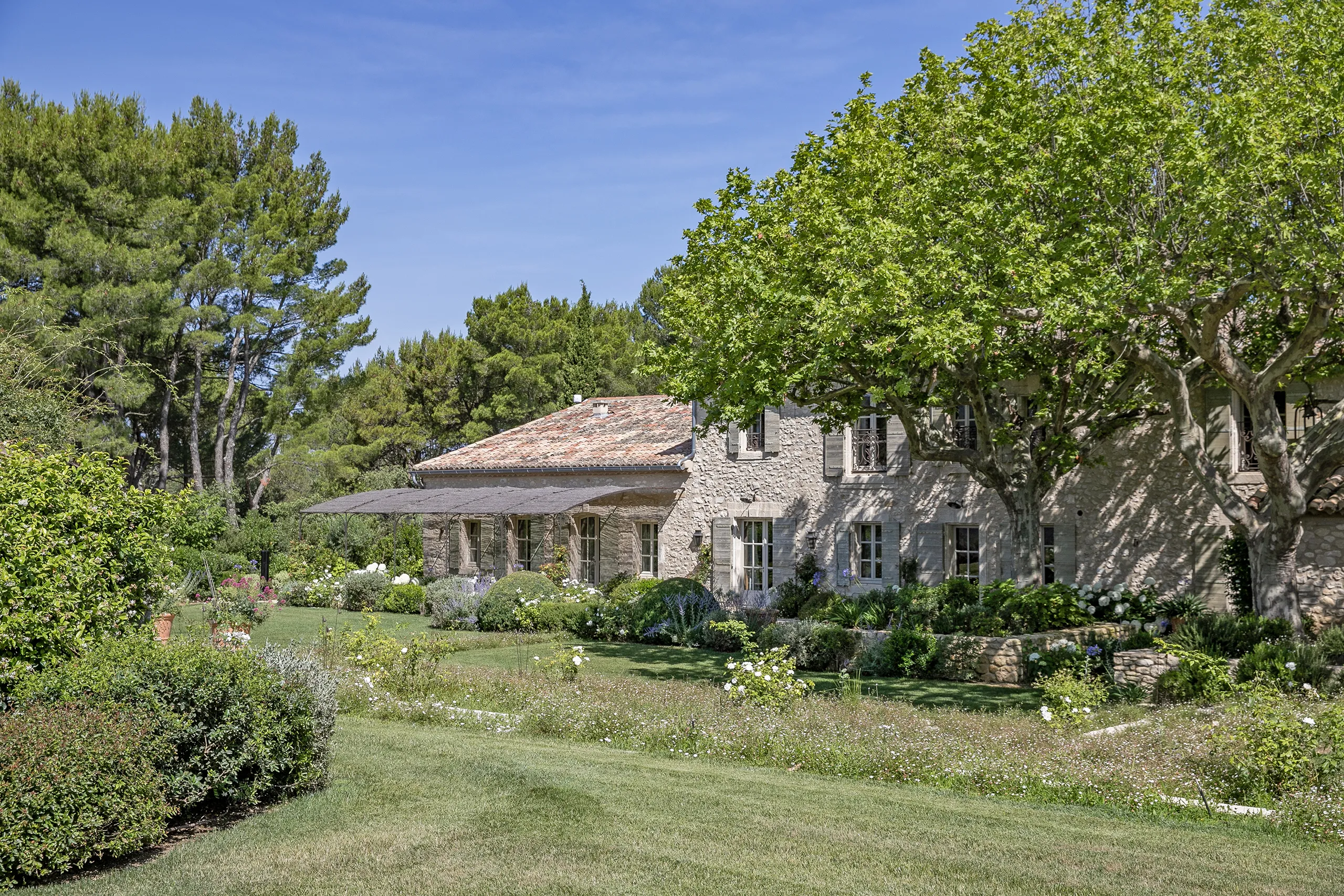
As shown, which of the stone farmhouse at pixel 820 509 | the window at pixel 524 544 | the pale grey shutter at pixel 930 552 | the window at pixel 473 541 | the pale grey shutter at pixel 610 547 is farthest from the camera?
the window at pixel 473 541

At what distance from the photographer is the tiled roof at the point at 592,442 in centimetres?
2464

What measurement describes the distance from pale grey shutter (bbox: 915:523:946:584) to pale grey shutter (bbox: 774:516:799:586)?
Answer: 2708 millimetres

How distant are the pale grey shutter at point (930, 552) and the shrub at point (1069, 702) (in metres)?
8.73

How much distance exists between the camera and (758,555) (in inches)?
878

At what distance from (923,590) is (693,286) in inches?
244

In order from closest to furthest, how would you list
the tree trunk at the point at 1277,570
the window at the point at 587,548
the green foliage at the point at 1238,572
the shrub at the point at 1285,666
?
the shrub at the point at 1285,666, the tree trunk at the point at 1277,570, the green foliage at the point at 1238,572, the window at the point at 587,548

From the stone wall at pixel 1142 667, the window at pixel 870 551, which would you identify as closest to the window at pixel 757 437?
the window at pixel 870 551

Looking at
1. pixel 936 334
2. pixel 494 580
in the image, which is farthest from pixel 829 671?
pixel 494 580

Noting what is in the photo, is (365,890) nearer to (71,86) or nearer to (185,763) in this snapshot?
(185,763)

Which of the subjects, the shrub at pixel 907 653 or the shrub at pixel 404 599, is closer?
the shrub at pixel 907 653

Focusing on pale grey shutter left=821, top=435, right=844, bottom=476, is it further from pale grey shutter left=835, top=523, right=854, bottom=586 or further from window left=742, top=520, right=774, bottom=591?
window left=742, top=520, right=774, bottom=591

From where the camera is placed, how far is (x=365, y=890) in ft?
17.7

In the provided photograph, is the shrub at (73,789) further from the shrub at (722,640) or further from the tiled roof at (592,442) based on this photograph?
the tiled roof at (592,442)

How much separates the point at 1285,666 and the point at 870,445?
1047 centimetres
